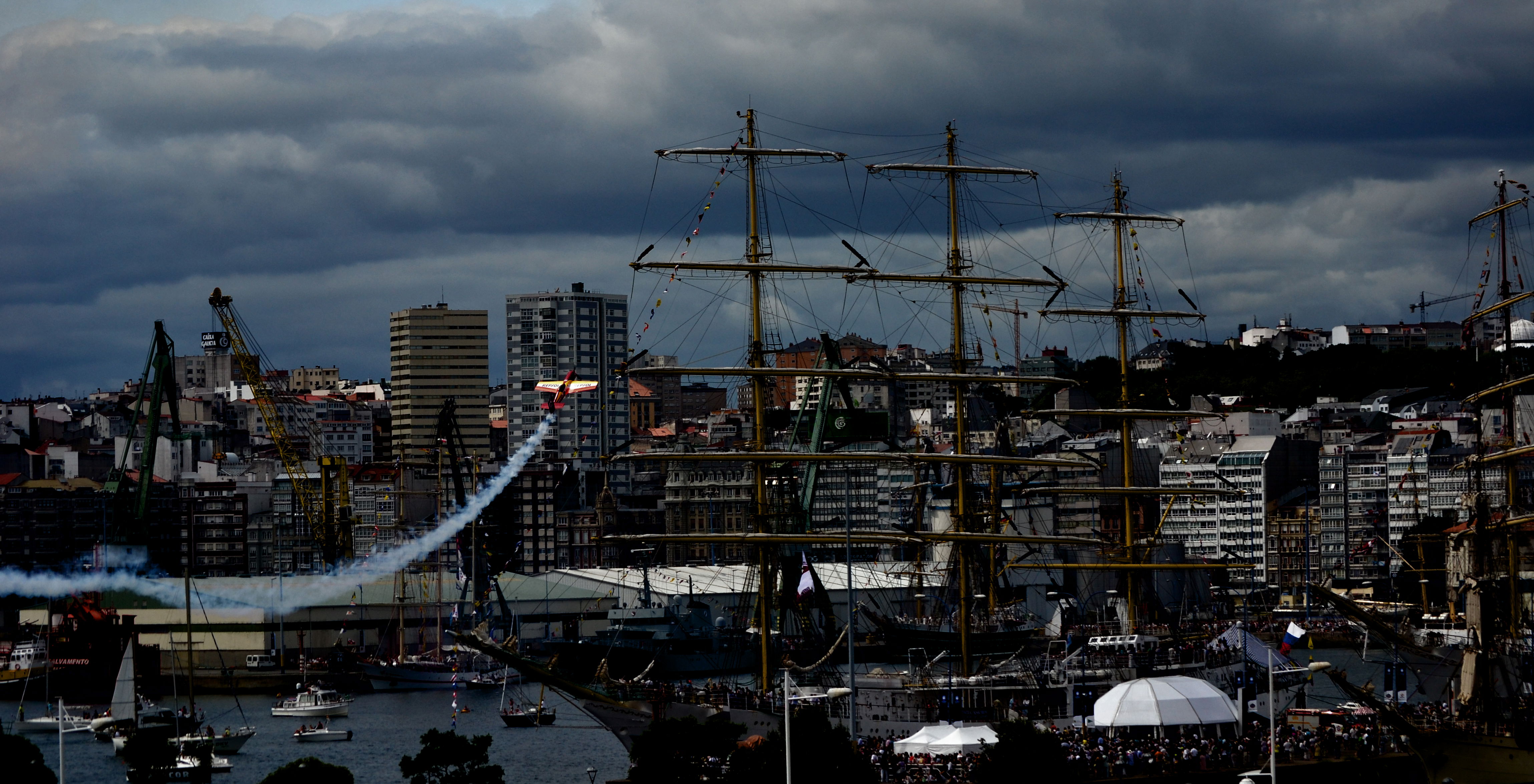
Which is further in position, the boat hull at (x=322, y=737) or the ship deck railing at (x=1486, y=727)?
the boat hull at (x=322, y=737)

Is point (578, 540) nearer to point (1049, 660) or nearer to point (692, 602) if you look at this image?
point (692, 602)

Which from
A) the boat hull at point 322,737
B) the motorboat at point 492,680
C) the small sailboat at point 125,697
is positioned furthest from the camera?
the motorboat at point 492,680

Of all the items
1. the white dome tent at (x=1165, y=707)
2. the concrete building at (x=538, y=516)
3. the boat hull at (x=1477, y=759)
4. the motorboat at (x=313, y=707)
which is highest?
the concrete building at (x=538, y=516)

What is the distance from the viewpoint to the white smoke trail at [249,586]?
389 feet

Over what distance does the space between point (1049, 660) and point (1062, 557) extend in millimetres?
60831

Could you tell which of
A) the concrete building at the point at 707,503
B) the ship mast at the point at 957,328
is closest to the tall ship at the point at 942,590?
the ship mast at the point at 957,328

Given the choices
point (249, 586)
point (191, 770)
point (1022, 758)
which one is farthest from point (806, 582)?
point (249, 586)

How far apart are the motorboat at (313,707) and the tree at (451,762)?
137ft

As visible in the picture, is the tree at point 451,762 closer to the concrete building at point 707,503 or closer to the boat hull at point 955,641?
the boat hull at point 955,641

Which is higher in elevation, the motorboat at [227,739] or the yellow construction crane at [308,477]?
the yellow construction crane at [308,477]

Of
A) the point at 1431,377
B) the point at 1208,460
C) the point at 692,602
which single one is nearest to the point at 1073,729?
the point at 692,602

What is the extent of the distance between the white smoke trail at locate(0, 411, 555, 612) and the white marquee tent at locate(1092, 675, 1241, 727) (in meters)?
73.9

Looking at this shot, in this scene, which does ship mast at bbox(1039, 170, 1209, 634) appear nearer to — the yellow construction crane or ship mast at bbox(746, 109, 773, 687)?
ship mast at bbox(746, 109, 773, 687)

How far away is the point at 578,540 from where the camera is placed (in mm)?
168125
